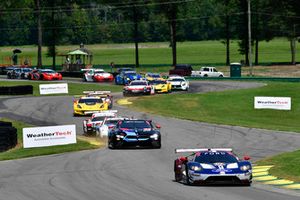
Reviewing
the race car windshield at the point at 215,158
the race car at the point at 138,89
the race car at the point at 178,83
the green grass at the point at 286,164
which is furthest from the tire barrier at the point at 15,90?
the race car windshield at the point at 215,158

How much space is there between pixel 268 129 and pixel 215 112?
13.5m

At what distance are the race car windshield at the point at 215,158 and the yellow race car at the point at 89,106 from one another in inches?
1138

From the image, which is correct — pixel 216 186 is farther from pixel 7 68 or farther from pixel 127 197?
pixel 7 68

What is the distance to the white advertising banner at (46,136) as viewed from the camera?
35.4 meters

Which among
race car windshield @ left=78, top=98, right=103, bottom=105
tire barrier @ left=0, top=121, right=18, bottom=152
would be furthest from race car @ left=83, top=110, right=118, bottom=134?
race car windshield @ left=78, top=98, right=103, bottom=105

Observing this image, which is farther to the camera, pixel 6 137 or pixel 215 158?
pixel 6 137

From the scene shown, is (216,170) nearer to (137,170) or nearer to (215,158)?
(215,158)

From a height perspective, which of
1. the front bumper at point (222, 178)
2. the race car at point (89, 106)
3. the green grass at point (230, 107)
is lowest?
the green grass at point (230, 107)

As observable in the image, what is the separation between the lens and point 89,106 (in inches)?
2005

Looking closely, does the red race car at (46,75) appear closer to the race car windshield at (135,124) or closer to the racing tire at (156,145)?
the race car windshield at (135,124)

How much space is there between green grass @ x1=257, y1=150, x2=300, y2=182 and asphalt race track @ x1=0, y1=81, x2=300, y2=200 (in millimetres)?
1702

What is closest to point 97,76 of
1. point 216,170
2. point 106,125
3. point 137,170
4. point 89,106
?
point 89,106

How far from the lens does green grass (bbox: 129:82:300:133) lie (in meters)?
50.9

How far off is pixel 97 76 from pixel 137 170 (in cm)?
5919
